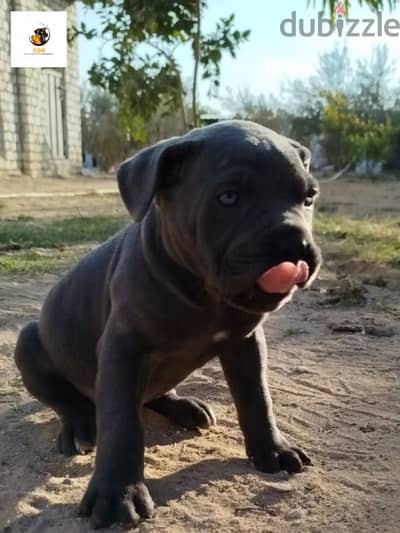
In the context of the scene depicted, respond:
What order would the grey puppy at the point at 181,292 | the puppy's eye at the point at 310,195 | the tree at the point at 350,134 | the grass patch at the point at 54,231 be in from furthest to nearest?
the tree at the point at 350,134 → the grass patch at the point at 54,231 → the puppy's eye at the point at 310,195 → the grey puppy at the point at 181,292

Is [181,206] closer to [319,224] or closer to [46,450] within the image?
[46,450]

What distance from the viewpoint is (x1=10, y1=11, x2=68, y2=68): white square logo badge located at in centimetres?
1741

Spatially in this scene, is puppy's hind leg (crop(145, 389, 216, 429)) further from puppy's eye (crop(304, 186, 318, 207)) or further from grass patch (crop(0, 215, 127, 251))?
grass patch (crop(0, 215, 127, 251))

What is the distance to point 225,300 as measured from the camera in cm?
210

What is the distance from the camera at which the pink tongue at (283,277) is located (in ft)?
6.18

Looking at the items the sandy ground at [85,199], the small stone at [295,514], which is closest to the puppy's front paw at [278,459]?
the small stone at [295,514]

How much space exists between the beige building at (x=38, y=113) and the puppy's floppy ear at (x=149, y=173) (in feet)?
52.2

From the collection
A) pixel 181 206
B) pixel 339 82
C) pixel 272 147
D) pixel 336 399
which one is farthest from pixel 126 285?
pixel 339 82

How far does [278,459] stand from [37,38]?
17605 mm

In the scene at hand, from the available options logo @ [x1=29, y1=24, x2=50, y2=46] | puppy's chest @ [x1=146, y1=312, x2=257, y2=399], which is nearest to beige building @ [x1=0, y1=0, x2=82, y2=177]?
logo @ [x1=29, y1=24, x2=50, y2=46]

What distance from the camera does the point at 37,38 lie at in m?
18.3

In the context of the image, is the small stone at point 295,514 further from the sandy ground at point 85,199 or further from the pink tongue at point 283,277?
the sandy ground at point 85,199

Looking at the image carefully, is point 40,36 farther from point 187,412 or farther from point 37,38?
point 187,412

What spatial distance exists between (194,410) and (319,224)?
23.0 feet
